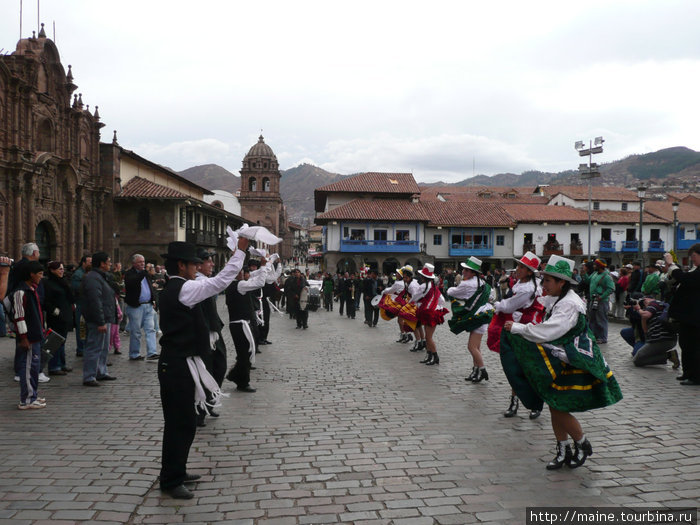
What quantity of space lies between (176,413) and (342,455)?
1656 millimetres

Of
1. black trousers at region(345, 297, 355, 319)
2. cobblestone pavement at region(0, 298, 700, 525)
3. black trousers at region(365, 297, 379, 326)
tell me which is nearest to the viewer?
cobblestone pavement at region(0, 298, 700, 525)

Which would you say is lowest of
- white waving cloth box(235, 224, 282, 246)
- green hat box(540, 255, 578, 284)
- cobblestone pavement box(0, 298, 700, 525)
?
cobblestone pavement box(0, 298, 700, 525)

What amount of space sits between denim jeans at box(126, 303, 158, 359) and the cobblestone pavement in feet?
5.68

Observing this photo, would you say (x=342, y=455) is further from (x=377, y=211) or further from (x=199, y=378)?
(x=377, y=211)

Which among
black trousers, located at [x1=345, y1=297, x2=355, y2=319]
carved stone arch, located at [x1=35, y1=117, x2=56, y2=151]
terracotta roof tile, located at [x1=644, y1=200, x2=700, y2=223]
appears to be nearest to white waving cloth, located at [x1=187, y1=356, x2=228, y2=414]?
black trousers, located at [x1=345, y1=297, x2=355, y2=319]

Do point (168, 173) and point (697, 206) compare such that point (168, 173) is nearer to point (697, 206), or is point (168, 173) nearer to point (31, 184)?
point (31, 184)

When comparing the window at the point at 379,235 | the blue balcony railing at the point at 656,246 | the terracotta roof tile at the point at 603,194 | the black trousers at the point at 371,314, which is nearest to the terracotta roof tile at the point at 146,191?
the window at the point at 379,235

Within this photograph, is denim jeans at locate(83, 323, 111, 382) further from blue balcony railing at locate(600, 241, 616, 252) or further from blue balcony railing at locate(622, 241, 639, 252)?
blue balcony railing at locate(622, 241, 639, 252)

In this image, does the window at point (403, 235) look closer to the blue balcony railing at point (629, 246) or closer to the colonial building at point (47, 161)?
the blue balcony railing at point (629, 246)

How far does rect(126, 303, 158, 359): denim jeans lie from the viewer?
10078 millimetres

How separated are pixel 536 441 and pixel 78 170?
31608 mm

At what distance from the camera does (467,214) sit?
50969mm

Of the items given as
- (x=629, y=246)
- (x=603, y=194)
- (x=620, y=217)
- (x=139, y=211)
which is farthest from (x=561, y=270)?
(x=603, y=194)

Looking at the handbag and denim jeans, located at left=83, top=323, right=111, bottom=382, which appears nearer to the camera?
the handbag
